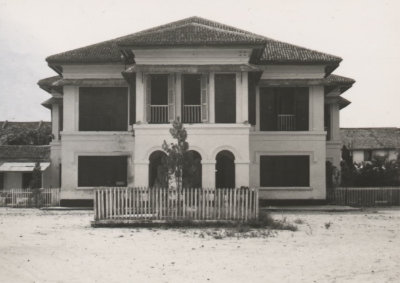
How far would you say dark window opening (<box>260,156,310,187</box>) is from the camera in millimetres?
28547

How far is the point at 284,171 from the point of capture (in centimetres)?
2869

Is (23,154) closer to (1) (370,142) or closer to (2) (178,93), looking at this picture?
(2) (178,93)

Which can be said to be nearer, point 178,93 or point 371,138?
point 178,93

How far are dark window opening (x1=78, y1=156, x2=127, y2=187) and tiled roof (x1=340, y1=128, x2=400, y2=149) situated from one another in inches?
1264

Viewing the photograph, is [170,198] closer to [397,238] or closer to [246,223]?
[246,223]

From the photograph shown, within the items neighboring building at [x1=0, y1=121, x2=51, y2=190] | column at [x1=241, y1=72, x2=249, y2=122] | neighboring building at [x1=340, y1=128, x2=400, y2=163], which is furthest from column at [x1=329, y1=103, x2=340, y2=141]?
neighboring building at [x1=340, y1=128, x2=400, y2=163]

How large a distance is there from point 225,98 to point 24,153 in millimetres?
21970

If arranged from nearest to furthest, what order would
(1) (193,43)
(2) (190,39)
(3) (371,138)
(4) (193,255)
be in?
(4) (193,255)
(1) (193,43)
(2) (190,39)
(3) (371,138)

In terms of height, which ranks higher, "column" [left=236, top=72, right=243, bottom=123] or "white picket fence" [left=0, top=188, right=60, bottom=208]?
"column" [left=236, top=72, right=243, bottom=123]

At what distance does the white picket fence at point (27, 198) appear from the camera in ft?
97.8

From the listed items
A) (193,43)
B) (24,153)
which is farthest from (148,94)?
(24,153)

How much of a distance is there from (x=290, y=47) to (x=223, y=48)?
6.48 metres

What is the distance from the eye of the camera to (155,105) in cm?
2523

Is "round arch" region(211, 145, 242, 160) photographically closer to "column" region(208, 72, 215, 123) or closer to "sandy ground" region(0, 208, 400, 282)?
"column" region(208, 72, 215, 123)
